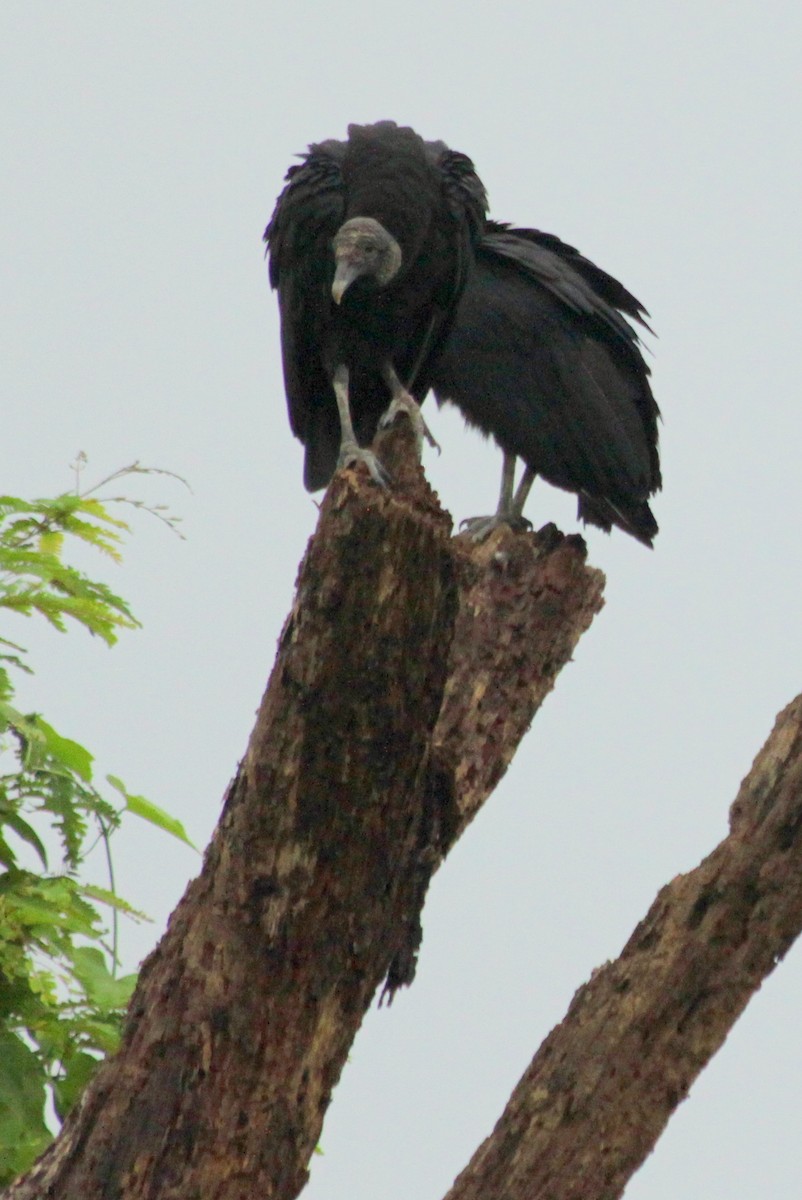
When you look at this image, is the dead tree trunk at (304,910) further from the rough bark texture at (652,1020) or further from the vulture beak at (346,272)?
the vulture beak at (346,272)

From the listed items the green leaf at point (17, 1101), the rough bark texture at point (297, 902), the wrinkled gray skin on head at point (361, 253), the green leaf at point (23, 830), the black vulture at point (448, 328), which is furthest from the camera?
the black vulture at point (448, 328)

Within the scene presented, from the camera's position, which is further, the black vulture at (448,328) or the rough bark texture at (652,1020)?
the black vulture at (448,328)

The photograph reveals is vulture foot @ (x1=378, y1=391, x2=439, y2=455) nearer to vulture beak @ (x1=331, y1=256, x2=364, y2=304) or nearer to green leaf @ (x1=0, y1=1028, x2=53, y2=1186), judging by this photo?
vulture beak @ (x1=331, y1=256, x2=364, y2=304)

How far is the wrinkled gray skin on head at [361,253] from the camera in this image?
3795 millimetres

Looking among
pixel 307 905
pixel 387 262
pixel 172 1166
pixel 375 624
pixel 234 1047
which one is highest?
pixel 387 262

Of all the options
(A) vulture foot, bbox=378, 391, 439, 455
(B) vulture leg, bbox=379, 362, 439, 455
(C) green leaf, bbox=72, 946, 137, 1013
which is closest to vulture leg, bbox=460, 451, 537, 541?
(B) vulture leg, bbox=379, 362, 439, 455

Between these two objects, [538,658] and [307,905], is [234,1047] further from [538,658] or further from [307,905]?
[538,658]

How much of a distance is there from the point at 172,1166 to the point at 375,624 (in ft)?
2.51

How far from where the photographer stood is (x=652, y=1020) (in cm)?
244

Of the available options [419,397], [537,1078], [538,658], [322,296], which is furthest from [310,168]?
[537,1078]

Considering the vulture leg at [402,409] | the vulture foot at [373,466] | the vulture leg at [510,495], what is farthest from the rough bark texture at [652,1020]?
the vulture leg at [510,495]

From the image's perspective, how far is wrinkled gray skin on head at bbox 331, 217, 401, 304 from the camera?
12.5ft

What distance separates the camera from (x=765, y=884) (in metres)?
2.46

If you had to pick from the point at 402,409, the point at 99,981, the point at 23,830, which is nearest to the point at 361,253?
the point at 402,409
